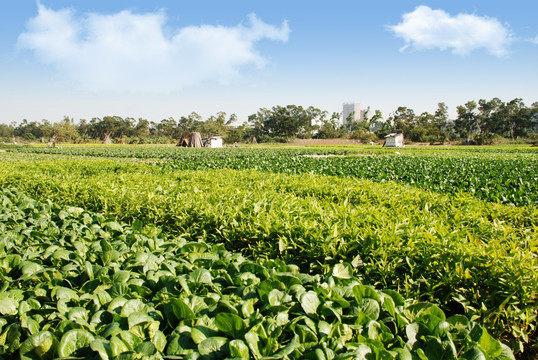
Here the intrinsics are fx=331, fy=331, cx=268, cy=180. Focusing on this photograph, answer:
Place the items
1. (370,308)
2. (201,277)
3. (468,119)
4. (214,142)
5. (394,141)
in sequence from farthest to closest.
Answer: (468,119), (394,141), (214,142), (201,277), (370,308)

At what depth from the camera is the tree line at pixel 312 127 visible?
226 feet

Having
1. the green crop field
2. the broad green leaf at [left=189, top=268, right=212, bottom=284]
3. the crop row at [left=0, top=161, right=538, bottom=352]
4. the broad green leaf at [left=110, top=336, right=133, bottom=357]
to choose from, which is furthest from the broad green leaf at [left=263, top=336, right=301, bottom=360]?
the crop row at [left=0, top=161, right=538, bottom=352]

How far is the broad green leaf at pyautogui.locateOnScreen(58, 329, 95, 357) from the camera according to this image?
1.42 meters

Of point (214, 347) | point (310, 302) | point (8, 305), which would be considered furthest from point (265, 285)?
point (8, 305)

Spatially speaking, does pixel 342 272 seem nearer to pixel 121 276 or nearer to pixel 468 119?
pixel 121 276

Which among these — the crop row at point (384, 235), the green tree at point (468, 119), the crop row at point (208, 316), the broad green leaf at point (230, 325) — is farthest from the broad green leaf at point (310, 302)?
the green tree at point (468, 119)

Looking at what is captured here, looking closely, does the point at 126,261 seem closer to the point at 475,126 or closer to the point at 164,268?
the point at 164,268

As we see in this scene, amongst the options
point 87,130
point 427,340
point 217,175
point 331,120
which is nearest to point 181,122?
point 87,130

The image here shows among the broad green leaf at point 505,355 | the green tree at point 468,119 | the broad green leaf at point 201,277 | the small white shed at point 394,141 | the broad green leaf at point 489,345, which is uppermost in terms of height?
the green tree at point 468,119

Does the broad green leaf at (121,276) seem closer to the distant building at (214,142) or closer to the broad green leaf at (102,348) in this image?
→ the broad green leaf at (102,348)

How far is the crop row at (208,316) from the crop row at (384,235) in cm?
67

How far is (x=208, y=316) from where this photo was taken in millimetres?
1683

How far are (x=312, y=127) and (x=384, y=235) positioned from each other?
86.7 m

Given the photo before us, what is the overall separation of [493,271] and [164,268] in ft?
7.69
